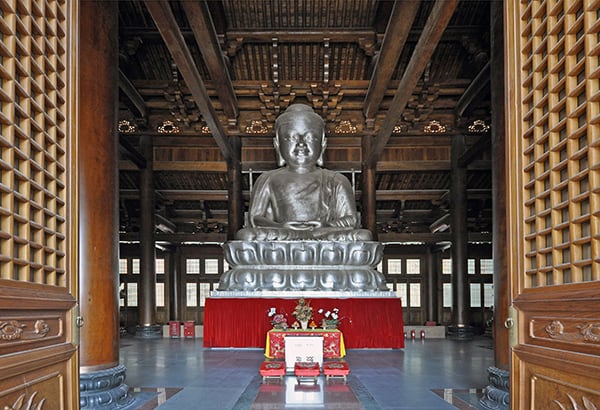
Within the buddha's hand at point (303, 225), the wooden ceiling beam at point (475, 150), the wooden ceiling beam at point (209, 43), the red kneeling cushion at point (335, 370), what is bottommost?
the red kneeling cushion at point (335, 370)

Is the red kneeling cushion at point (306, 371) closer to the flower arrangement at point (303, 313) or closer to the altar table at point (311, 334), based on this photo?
the altar table at point (311, 334)

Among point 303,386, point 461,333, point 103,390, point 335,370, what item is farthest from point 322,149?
point 103,390

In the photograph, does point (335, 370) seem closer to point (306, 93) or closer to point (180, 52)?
point (180, 52)

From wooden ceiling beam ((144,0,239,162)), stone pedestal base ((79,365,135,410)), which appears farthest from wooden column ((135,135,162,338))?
stone pedestal base ((79,365,135,410))

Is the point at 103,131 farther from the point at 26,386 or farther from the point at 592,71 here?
the point at 592,71

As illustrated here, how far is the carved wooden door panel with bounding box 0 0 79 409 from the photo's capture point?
1.94m

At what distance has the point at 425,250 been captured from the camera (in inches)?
551

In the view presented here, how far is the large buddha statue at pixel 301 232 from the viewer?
7.09 m

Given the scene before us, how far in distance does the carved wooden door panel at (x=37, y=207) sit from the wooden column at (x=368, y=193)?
689cm

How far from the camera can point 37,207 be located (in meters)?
2.19

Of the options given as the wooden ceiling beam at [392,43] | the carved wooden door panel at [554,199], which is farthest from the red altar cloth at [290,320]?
the carved wooden door panel at [554,199]

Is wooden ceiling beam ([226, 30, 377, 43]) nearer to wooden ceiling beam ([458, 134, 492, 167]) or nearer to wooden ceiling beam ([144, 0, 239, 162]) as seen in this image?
wooden ceiling beam ([144, 0, 239, 162])

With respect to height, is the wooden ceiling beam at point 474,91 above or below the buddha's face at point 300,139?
above

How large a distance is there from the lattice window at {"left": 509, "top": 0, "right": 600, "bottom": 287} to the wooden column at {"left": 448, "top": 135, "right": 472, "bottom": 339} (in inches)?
285
